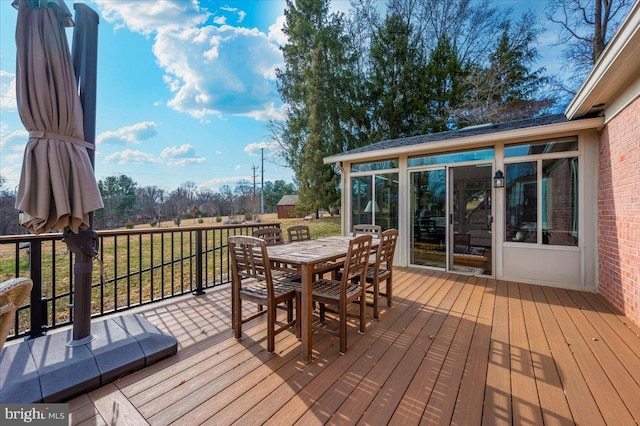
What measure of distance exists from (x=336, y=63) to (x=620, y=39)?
1273 cm

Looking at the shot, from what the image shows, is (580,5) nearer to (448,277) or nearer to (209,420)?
(448,277)

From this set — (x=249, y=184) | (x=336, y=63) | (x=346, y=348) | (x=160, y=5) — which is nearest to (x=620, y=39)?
(x=346, y=348)

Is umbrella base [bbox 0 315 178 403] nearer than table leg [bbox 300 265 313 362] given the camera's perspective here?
Yes

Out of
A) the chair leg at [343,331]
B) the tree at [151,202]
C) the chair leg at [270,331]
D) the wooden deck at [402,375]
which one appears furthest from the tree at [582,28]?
the tree at [151,202]

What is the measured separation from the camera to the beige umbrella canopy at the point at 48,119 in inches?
67.0

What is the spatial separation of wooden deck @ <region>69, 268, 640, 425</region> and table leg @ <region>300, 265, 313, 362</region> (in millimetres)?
107

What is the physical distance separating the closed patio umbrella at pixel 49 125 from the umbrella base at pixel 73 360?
0.90 meters

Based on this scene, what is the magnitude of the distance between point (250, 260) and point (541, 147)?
4.78 m

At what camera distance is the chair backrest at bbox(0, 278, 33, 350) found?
928mm

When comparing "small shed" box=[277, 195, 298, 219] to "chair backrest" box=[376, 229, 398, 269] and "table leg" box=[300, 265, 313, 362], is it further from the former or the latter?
"table leg" box=[300, 265, 313, 362]

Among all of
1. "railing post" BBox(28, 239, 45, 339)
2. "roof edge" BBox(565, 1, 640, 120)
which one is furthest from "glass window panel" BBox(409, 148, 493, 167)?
"railing post" BBox(28, 239, 45, 339)

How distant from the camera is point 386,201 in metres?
5.74

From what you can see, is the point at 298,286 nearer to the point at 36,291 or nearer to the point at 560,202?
the point at 36,291

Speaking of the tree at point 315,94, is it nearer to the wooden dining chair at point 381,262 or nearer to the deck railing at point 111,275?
the deck railing at point 111,275
